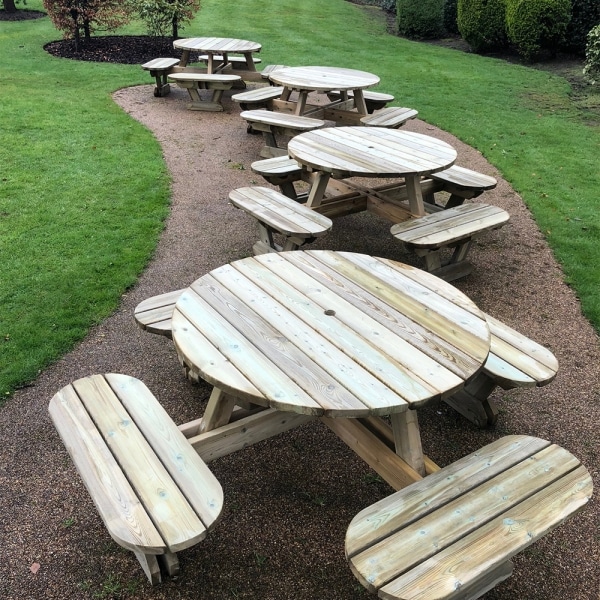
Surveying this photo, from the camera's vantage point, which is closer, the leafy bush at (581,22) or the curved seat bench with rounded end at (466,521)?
the curved seat bench with rounded end at (466,521)

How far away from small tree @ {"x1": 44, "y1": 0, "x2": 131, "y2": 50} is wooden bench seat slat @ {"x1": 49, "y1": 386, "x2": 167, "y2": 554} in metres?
11.2

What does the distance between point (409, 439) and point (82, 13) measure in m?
12.0

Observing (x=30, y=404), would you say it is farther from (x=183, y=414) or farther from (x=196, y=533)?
(x=196, y=533)

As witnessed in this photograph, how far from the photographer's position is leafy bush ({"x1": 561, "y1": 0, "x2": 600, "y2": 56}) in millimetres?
12453

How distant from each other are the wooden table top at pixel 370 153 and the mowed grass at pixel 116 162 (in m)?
1.52

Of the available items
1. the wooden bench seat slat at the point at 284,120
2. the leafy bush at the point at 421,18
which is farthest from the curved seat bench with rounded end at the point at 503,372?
the leafy bush at the point at 421,18

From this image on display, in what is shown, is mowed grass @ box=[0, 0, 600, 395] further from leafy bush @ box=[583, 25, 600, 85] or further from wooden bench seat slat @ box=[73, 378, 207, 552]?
wooden bench seat slat @ box=[73, 378, 207, 552]

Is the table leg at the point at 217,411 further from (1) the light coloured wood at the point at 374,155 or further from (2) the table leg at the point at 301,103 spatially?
(2) the table leg at the point at 301,103

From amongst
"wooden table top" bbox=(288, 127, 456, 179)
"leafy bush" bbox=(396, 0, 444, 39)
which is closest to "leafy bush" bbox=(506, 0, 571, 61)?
"leafy bush" bbox=(396, 0, 444, 39)

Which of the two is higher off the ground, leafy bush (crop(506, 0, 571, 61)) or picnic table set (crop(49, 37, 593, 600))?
leafy bush (crop(506, 0, 571, 61))

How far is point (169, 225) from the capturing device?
5.27m

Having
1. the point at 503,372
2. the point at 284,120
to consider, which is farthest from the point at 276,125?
the point at 503,372

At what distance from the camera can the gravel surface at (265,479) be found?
2.30m

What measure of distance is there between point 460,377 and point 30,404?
2.35 metres
